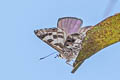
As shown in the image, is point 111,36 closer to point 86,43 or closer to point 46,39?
point 86,43

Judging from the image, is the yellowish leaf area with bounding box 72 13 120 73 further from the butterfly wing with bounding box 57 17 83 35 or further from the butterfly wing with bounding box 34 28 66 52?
the butterfly wing with bounding box 34 28 66 52

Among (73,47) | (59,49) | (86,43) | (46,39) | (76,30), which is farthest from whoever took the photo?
(46,39)

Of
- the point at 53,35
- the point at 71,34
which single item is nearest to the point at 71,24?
the point at 71,34

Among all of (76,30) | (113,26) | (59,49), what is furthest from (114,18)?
(59,49)

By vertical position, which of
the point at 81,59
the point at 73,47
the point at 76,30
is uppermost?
the point at 81,59

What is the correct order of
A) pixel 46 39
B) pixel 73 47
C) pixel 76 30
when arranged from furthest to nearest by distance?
1. pixel 46 39
2. pixel 73 47
3. pixel 76 30

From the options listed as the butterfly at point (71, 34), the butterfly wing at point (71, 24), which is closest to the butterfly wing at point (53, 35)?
the butterfly at point (71, 34)

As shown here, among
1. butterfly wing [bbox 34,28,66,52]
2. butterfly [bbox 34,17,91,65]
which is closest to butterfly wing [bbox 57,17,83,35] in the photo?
butterfly [bbox 34,17,91,65]

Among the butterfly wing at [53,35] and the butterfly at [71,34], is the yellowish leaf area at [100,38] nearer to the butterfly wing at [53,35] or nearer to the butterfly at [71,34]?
the butterfly at [71,34]
